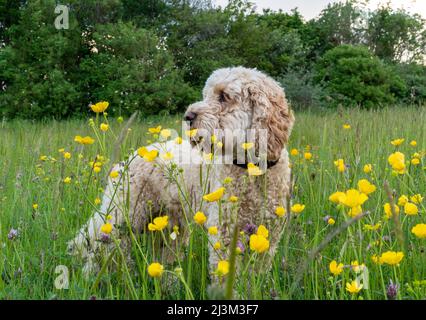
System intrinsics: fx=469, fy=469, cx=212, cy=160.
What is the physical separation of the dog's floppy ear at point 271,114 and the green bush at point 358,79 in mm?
15866

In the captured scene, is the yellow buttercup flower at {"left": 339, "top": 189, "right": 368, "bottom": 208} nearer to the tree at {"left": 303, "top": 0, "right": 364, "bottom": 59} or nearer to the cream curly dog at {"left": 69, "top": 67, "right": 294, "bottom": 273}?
the cream curly dog at {"left": 69, "top": 67, "right": 294, "bottom": 273}

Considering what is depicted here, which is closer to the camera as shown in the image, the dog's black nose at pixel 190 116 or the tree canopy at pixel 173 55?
the dog's black nose at pixel 190 116

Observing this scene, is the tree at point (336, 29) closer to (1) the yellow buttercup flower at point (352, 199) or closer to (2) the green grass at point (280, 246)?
(2) the green grass at point (280, 246)

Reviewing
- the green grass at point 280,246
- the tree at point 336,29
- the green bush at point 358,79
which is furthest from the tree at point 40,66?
the tree at point 336,29

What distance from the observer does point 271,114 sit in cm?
322

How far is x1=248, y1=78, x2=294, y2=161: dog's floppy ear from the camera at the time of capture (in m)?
3.12

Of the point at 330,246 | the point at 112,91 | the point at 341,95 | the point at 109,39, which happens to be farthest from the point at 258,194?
the point at 341,95

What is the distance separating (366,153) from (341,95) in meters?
15.2

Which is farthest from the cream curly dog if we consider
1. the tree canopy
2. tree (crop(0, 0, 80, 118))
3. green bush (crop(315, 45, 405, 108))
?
green bush (crop(315, 45, 405, 108))

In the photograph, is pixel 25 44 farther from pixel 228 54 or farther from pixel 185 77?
pixel 228 54

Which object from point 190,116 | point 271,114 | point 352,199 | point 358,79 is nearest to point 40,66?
point 358,79

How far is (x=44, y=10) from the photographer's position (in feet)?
53.2

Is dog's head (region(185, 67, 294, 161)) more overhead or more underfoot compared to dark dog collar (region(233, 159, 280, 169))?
more overhead

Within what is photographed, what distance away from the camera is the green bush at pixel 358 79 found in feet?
62.0
